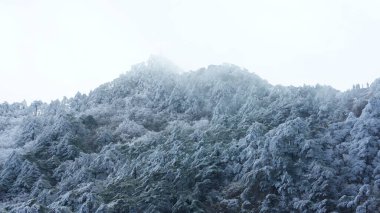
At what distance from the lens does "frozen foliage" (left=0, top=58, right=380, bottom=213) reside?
48562 millimetres

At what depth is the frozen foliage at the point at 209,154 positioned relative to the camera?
159 feet

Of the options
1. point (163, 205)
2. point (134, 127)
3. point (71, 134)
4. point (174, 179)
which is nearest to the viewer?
point (163, 205)

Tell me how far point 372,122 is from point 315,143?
6580mm

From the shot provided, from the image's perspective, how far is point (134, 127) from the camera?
2813 inches

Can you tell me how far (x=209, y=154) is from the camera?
5716 cm

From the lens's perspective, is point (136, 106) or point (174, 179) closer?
point (174, 179)

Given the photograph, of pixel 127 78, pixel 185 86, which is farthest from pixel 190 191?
pixel 127 78

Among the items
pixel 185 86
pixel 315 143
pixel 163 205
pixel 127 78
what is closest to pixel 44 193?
pixel 163 205

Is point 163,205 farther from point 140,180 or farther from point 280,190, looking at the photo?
point 280,190

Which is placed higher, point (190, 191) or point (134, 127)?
point (134, 127)

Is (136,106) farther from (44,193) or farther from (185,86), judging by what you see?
(44,193)

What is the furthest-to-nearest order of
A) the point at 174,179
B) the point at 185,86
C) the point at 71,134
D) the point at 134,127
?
the point at 185,86 → the point at 134,127 → the point at 71,134 → the point at 174,179

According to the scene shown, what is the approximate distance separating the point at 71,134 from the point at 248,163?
25.3 meters

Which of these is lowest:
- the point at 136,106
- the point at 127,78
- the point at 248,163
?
the point at 248,163
